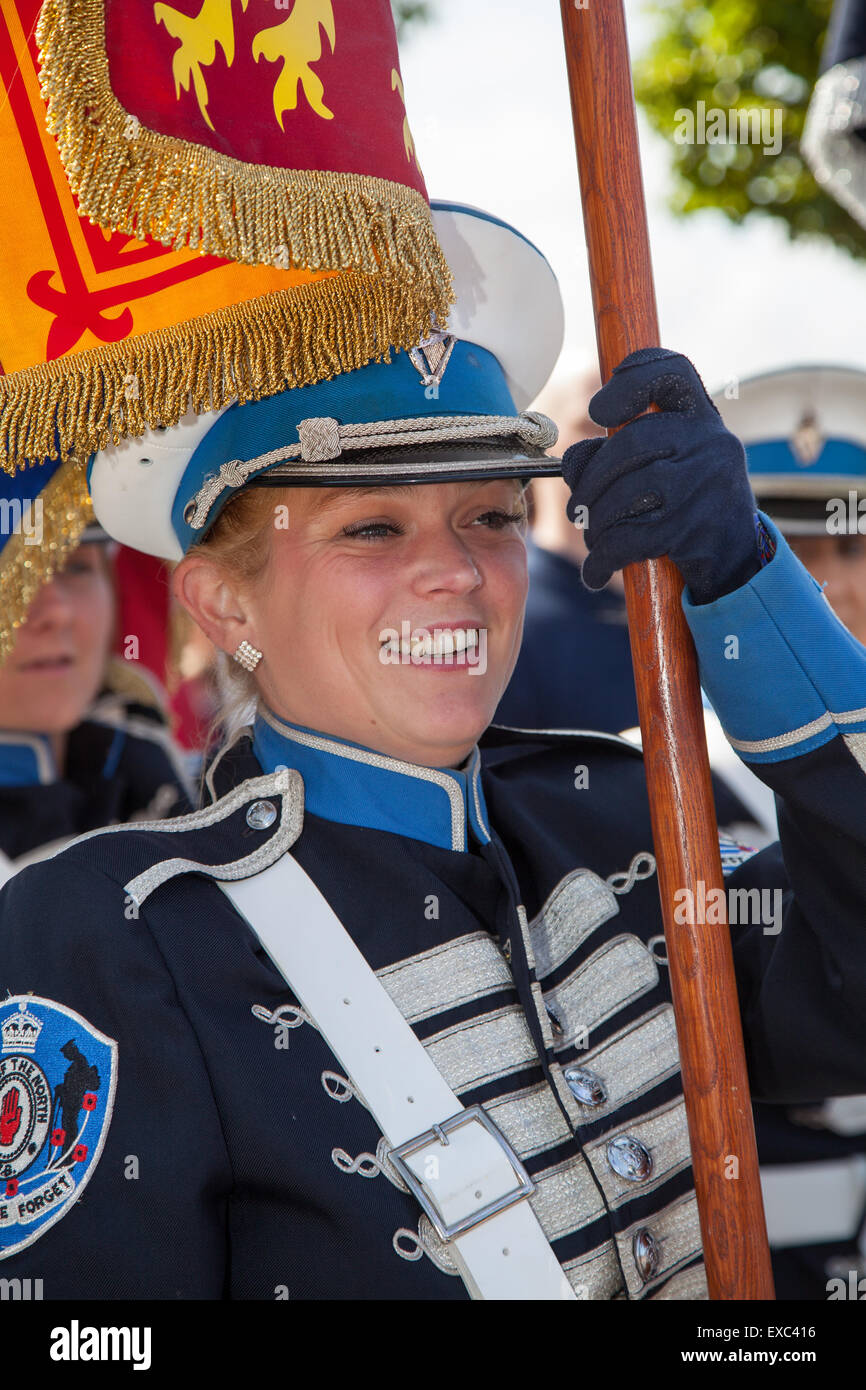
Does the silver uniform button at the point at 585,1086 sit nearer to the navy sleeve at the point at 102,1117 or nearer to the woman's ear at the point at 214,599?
the navy sleeve at the point at 102,1117

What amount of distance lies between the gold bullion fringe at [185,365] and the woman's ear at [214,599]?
1.23 ft

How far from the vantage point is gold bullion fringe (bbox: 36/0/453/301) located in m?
1.79

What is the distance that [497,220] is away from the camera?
98.7 inches

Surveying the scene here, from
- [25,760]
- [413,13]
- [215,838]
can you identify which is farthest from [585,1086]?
[413,13]

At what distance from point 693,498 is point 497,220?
35.6 inches

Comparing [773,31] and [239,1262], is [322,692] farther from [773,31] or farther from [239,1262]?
[773,31]

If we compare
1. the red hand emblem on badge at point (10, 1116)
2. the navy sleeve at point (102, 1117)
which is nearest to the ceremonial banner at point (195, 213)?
the navy sleeve at point (102, 1117)

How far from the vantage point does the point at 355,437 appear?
7.20 ft

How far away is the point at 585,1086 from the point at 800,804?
53 cm

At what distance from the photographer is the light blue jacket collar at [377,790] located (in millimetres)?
2291

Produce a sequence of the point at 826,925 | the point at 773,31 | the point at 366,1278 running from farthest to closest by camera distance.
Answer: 1. the point at 773,31
2. the point at 826,925
3. the point at 366,1278

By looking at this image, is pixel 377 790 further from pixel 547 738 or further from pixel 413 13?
pixel 413 13

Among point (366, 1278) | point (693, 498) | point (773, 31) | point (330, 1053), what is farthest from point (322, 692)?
point (773, 31)

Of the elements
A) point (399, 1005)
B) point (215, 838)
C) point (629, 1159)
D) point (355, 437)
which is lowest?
point (629, 1159)
